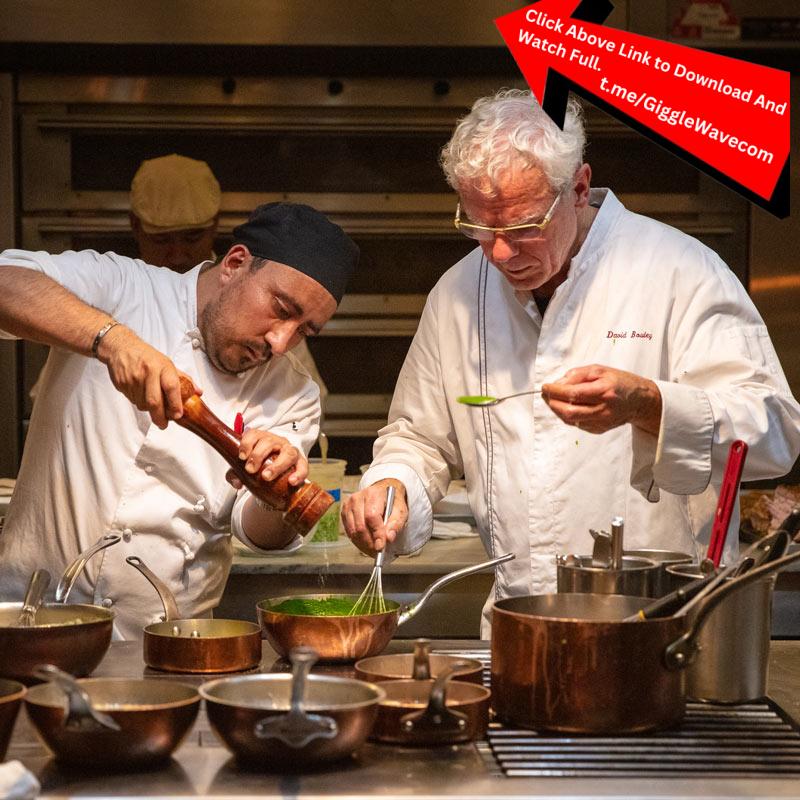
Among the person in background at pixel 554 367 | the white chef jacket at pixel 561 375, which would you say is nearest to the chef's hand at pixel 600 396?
the person in background at pixel 554 367

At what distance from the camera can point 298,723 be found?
3.92ft

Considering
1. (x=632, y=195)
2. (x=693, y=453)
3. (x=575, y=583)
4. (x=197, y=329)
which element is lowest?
(x=575, y=583)

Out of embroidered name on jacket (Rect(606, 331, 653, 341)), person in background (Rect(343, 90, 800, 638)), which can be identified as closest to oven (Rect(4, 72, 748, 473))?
person in background (Rect(343, 90, 800, 638))

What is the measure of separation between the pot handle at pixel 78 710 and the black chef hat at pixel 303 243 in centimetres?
110

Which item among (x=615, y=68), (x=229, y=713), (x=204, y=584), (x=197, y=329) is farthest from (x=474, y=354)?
(x=229, y=713)

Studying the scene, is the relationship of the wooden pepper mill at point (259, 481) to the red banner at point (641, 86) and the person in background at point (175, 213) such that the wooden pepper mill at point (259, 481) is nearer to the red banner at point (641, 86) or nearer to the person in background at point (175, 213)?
the red banner at point (641, 86)

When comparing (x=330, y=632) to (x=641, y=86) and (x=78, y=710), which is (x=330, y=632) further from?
(x=641, y=86)

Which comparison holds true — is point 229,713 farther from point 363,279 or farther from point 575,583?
point 363,279

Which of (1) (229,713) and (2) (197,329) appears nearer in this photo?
(1) (229,713)

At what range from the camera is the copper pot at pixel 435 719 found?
1277mm

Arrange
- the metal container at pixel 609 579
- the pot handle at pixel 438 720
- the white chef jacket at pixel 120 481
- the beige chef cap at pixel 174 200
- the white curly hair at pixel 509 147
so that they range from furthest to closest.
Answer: the beige chef cap at pixel 174 200 → the white chef jacket at pixel 120 481 → the white curly hair at pixel 509 147 → the metal container at pixel 609 579 → the pot handle at pixel 438 720

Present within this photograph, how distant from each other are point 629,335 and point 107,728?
1.30m

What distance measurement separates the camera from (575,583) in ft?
5.18

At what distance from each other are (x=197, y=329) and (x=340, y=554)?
85cm
